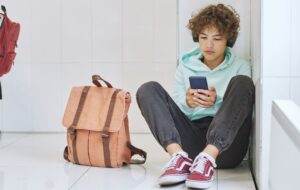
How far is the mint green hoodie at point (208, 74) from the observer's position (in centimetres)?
190

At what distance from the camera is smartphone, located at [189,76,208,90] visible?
1785mm

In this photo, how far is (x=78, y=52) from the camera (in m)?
2.78

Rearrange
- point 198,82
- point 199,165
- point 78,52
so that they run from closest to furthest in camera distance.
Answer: point 199,165, point 198,82, point 78,52

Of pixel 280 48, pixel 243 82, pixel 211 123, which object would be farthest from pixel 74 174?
pixel 280 48

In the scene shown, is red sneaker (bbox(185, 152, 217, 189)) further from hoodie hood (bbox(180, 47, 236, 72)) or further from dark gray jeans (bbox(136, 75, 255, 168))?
hoodie hood (bbox(180, 47, 236, 72))

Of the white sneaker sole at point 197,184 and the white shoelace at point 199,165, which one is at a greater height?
the white shoelace at point 199,165

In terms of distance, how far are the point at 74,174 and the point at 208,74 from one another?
2.01ft

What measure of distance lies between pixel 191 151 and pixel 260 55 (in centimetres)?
51

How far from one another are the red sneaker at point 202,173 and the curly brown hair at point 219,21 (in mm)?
499

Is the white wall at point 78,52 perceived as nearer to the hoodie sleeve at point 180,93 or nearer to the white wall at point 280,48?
the hoodie sleeve at point 180,93

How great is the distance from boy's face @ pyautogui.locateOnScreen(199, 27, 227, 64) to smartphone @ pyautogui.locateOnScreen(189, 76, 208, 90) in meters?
0.16

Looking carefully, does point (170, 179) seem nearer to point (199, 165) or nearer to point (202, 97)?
point (199, 165)

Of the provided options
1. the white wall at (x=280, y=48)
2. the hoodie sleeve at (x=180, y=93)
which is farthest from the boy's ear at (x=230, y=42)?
the white wall at (x=280, y=48)

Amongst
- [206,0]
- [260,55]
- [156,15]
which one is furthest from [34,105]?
[260,55]
